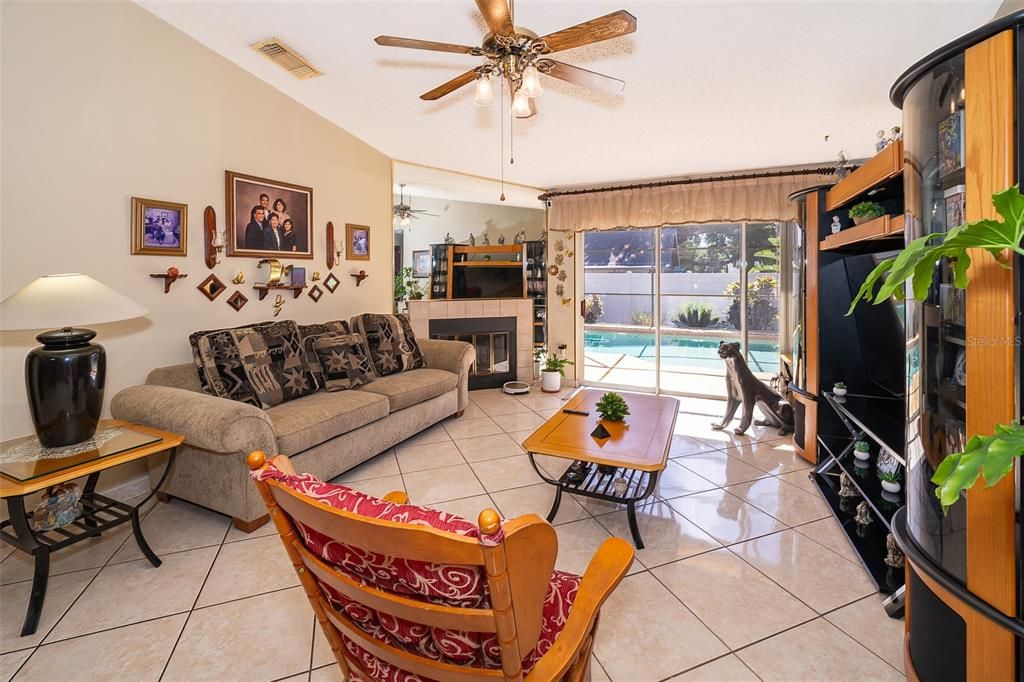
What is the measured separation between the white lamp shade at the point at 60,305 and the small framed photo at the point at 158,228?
2.19 ft

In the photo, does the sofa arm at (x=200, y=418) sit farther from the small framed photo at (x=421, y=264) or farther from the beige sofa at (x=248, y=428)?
the small framed photo at (x=421, y=264)

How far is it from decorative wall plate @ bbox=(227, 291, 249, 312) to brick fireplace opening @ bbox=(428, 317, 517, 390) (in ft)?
6.78

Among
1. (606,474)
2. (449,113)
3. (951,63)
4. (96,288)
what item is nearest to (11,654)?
(96,288)

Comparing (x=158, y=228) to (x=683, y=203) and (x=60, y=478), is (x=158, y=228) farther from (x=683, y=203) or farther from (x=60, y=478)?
(x=683, y=203)

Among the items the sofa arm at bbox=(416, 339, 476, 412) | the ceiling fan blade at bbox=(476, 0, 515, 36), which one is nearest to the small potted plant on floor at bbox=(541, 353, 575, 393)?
the sofa arm at bbox=(416, 339, 476, 412)

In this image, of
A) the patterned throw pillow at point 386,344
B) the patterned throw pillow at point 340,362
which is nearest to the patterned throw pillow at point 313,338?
the patterned throw pillow at point 340,362

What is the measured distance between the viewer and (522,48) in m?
1.96

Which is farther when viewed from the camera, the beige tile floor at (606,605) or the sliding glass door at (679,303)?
the sliding glass door at (679,303)

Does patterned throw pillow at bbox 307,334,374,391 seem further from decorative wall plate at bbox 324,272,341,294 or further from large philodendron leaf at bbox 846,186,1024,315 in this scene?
large philodendron leaf at bbox 846,186,1024,315

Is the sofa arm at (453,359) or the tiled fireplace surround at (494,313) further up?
the tiled fireplace surround at (494,313)

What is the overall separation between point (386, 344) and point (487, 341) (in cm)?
166

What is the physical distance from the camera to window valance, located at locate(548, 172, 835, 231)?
4469 mm

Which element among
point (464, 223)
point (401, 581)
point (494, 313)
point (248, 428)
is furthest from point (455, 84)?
point (464, 223)

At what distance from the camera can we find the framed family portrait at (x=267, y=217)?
323cm
